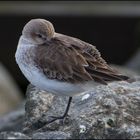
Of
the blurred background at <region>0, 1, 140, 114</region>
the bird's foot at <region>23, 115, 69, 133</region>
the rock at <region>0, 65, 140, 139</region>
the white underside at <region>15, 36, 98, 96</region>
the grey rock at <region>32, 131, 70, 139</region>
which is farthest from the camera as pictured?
the blurred background at <region>0, 1, 140, 114</region>

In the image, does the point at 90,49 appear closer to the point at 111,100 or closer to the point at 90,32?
the point at 111,100

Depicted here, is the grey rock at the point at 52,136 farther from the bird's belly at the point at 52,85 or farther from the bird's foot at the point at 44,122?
the bird's foot at the point at 44,122

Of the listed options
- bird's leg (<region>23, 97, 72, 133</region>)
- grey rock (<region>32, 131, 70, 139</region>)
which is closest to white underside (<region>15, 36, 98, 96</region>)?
bird's leg (<region>23, 97, 72, 133</region>)

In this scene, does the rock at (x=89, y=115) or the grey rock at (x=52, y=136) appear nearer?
the grey rock at (x=52, y=136)

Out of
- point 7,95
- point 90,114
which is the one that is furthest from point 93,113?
point 7,95

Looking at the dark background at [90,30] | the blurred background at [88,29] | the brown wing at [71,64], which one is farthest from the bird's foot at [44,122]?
the dark background at [90,30]

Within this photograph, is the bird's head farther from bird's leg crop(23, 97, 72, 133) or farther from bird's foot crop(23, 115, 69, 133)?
bird's foot crop(23, 115, 69, 133)

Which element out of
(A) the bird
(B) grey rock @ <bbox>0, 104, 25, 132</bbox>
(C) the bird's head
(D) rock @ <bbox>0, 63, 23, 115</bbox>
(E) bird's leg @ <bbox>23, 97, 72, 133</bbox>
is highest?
(C) the bird's head
